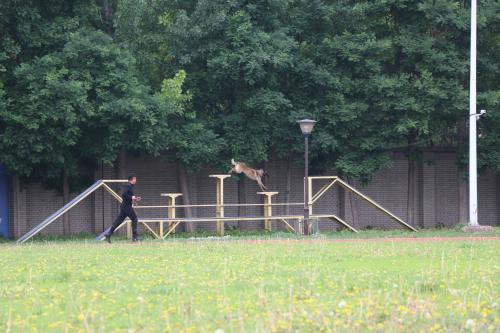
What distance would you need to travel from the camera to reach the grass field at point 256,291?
9.45 meters

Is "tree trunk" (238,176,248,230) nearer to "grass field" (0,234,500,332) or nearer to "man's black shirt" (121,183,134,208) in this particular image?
"man's black shirt" (121,183,134,208)

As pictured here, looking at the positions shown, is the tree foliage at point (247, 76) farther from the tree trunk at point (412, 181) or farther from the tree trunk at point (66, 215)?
the tree trunk at point (66, 215)

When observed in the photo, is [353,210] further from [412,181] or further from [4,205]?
[4,205]

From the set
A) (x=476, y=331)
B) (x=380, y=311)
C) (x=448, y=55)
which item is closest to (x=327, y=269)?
(x=380, y=311)

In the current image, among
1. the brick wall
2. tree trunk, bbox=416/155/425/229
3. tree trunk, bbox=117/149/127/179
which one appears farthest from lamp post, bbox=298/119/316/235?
tree trunk, bbox=416/155/425/229

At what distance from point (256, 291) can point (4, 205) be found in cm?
2505

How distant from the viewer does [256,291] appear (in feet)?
38.2

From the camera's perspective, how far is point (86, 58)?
29703 millimetres

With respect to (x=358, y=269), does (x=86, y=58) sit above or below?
above

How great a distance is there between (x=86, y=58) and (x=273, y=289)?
19.6 meters

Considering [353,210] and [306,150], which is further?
[353,210]

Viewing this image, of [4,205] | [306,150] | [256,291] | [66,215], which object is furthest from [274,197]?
[256,291]

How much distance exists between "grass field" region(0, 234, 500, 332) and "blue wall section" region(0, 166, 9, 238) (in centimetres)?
1649

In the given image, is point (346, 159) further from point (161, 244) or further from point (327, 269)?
point (327, 269)
